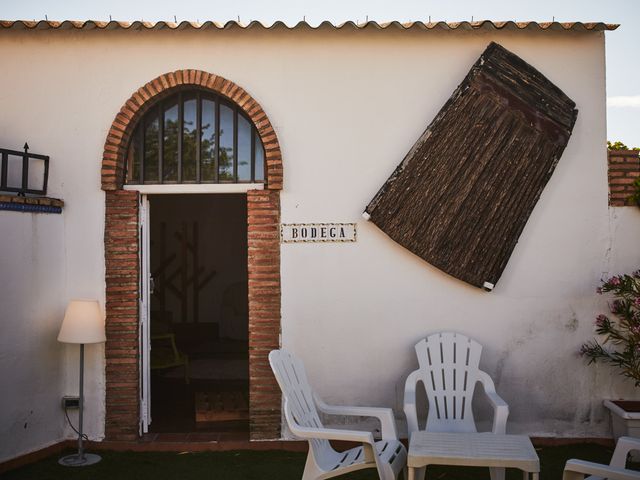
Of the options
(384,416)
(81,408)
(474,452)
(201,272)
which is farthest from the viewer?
(201,272)

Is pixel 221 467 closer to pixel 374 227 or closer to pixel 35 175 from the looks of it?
Answer: pixel 374 227

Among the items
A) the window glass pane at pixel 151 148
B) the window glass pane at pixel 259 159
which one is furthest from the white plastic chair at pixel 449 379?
the window glass pane at pixel 151 148

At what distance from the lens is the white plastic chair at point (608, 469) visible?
365 centimetres

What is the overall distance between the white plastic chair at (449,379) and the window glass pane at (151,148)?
9.67ft

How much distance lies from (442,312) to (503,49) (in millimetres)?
2484

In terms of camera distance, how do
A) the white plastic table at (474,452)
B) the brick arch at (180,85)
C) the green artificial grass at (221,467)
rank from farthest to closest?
the brick arch at (180,85) → the green artificial grass at (221,467) → the white plastic table at (474,452)

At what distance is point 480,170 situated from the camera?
5.86 m

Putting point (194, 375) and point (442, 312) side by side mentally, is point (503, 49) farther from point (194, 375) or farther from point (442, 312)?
point (194, 375)

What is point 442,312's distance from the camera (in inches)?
231

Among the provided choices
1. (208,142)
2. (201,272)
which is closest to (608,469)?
(208,142)

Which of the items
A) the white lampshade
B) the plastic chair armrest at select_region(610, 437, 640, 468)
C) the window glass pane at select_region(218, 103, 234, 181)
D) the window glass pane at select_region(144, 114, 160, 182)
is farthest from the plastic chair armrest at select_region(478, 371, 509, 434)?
the window glass pane at select_region(144, 114, 160, 182)

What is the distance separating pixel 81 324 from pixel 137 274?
2.23ft

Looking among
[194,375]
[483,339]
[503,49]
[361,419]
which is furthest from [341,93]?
[194,375]

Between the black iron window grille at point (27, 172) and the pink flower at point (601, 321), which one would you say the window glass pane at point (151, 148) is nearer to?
the black iron window grille at point (27, 172)
